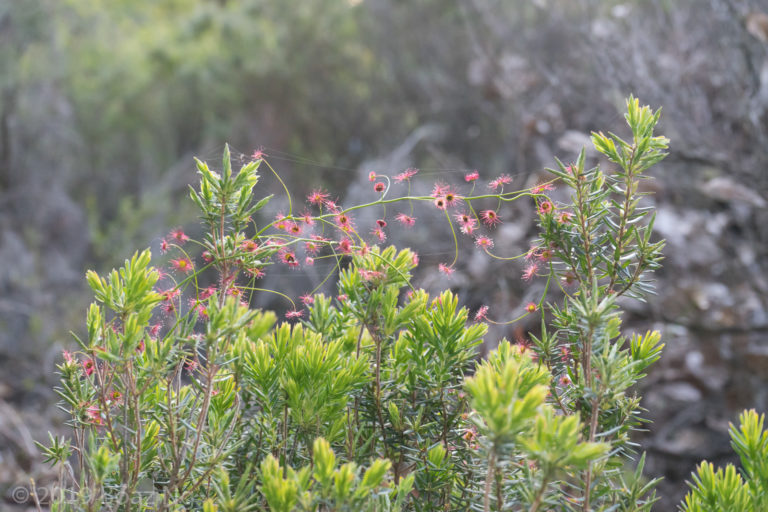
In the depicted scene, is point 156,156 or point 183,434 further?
point 156,156

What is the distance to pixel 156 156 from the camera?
20.7 ft

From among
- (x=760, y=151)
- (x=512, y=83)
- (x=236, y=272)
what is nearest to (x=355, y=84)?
(x=512, y=83)

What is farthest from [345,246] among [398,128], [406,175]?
[398,128]

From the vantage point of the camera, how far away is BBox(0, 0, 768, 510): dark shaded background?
2510 millimetres

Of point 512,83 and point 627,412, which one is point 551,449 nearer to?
point 627,412

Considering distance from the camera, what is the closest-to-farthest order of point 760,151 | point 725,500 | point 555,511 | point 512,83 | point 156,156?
point 725,500
point 555,511
point 760,151
point 512,83
point 156,156

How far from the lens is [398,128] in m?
5.39

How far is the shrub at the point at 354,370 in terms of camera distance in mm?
697

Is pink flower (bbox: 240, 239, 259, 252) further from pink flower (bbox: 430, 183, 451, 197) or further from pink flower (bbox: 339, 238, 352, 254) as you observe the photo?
pink flower (bbox: 430, 183, 451, 197)

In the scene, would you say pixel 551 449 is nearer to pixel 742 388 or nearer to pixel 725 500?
pixel 725 500

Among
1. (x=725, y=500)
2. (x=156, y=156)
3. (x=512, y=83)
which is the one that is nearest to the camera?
(x=725, y=500)

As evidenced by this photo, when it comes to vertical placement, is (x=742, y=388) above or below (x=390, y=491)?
above

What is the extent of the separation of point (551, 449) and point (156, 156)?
6.35 meters

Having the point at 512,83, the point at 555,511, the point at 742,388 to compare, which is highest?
the point at 512,83
